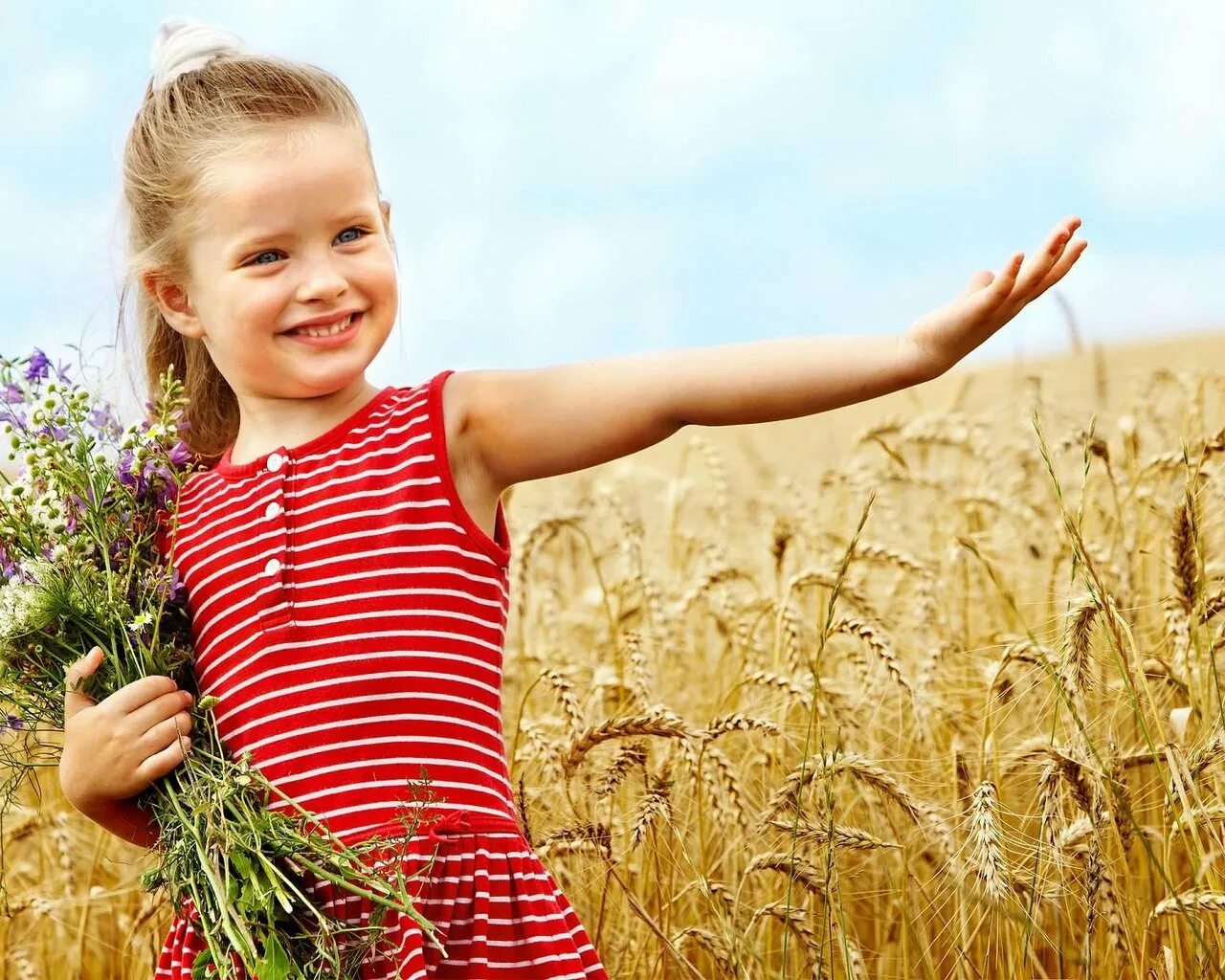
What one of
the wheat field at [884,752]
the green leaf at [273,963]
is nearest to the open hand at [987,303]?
the wheat field at [884,752]

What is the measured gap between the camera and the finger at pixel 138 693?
1798mm

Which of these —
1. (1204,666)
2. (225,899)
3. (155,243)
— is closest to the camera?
(225,899)

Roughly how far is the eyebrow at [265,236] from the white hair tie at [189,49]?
392 mm

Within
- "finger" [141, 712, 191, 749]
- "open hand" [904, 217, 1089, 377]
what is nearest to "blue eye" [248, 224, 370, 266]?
"finger" [141, 712, 191, 749]

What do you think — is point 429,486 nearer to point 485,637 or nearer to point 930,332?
point 485,637

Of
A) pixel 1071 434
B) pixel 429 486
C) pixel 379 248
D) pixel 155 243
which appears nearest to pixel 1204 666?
pixel 1071 434

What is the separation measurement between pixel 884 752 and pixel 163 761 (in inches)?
67.8

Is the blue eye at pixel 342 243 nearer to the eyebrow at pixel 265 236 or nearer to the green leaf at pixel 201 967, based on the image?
the eyebrow at pixel 265 236

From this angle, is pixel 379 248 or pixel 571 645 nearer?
pixel 379 248

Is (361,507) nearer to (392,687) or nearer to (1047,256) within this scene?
(392,687)

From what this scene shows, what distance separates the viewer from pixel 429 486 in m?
1.85

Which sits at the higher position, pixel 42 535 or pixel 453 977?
pixel 42 535

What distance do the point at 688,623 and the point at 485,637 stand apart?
85.4 inches

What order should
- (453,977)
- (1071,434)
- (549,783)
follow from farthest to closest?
(1071,434) → (549,783) → (453,977)
